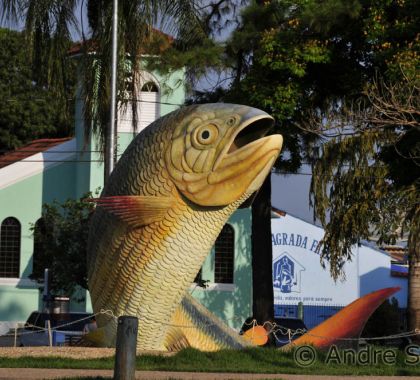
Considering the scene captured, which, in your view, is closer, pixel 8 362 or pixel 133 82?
pixel 8 362

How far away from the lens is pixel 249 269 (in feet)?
123

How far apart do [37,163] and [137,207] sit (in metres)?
22.7

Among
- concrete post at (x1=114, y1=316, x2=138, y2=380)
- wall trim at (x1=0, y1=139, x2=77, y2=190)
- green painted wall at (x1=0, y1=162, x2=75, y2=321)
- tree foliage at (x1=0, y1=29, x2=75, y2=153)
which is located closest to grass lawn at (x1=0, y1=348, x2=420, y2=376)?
concrete post at (x1=114, y1=316, x2=138, y2=380)

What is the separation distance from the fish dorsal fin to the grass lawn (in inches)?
77.6

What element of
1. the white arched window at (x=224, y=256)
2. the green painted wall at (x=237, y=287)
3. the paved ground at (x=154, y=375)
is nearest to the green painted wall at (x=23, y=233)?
the white arched window at (x=224, y=256)

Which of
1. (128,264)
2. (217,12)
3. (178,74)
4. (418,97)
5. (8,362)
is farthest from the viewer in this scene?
(178,74)

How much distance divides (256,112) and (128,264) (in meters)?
2.99

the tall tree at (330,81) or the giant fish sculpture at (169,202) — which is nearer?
the giant fish sculpture at (169,202)

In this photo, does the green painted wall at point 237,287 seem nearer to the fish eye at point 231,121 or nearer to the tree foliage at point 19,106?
the tree foliage at point 19,106

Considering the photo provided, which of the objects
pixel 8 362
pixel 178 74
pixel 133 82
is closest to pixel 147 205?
pixel 8 362

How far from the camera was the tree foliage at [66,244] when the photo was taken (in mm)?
29547

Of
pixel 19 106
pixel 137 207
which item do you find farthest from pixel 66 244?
pixel 19 106

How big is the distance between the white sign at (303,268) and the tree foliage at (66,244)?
37.5 ft

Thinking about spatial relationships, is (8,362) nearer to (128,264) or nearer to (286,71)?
(128,264)
